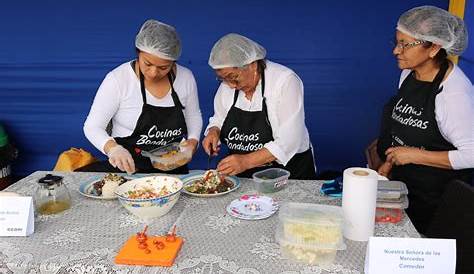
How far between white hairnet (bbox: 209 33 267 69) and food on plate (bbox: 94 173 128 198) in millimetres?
710

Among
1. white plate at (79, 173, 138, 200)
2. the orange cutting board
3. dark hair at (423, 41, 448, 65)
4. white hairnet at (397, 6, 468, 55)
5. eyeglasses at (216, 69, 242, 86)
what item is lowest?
white plate at (79, 173, 138, 200)

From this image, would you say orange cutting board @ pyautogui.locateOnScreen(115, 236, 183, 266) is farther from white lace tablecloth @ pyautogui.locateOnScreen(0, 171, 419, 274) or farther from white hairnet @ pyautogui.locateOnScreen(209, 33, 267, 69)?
white hairnet @ pyautogui.locateOnScreen(209, 33, 267, 69)

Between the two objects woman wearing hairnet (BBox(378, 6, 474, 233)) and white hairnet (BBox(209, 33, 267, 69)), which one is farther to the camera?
white hairnet (BBox(209, 33, 267, 69))

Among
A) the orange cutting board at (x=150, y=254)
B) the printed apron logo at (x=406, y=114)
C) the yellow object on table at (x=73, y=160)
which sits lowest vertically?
the yellow object on table at (x=73, y=160)

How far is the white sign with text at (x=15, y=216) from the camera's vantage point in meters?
1.48

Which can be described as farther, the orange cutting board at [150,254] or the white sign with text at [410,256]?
the orange cutting board at [150,254]

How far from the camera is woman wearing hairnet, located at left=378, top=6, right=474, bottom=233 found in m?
1.93

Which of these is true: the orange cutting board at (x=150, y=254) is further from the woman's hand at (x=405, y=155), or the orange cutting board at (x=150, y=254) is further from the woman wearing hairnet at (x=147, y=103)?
the woman's hand at (x=405, y=155)

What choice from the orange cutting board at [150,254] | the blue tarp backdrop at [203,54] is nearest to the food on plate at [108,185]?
the orange cutting board at [150,254]

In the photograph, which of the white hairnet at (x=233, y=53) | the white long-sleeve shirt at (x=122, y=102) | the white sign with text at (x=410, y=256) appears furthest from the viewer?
the white long-sleeve shirt at (x=122, y=102)

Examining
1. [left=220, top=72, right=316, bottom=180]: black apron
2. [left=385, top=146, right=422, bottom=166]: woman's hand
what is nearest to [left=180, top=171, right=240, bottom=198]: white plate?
[left=220, top=72, right=316, bottom=180]: black apron

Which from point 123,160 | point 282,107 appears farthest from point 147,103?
point 282,107

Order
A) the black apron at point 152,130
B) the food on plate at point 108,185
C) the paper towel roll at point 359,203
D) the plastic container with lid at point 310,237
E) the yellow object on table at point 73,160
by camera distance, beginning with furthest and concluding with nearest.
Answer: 1. the yellow object on table at point 73,160
2. the black apron at point 152,130
3. the food on plate at point 108,185
4. the paper towel roll at point 359,203
5. the plastic container with lid at point 310,237

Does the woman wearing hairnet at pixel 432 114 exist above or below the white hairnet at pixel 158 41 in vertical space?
below
